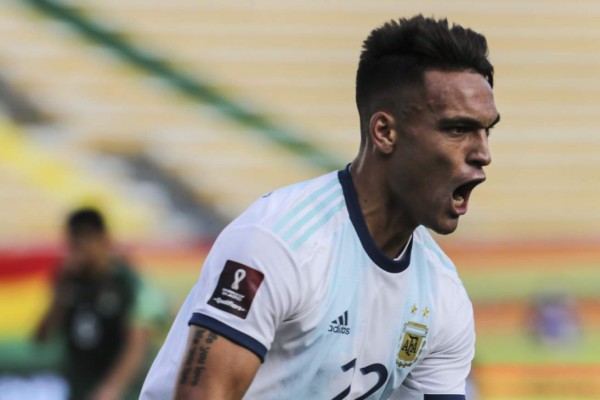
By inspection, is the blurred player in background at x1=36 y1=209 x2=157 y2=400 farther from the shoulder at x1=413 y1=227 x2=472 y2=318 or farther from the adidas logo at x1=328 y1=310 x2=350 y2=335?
the adidas logo at x1=328 y1=310 x2=350 y2=335

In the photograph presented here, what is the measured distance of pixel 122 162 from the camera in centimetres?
948

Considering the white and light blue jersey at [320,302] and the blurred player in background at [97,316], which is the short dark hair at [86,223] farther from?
the white and light blue jersey at [320,302]

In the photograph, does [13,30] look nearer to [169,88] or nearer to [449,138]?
[169,88]

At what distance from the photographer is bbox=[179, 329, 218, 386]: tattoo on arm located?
2.96m

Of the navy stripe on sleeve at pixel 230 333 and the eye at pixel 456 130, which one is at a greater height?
the eye at pixel 456 130

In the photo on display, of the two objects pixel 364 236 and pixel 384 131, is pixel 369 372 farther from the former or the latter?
pixel 384 131

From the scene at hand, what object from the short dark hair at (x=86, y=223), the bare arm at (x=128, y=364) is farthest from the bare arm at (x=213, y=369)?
the short dark hair at (x=86, y=223)

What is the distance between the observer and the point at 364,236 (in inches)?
133

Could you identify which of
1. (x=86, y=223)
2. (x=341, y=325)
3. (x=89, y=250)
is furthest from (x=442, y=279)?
(x=89, y=250)

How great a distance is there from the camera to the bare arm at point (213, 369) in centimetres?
294

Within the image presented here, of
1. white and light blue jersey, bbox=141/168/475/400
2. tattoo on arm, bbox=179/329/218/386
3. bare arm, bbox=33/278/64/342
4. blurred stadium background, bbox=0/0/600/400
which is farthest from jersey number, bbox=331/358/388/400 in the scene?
blurred stadium background, bbox=0/0/600/400

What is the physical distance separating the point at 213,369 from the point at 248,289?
0.21 meters

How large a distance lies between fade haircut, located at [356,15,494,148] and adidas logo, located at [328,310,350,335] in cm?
50

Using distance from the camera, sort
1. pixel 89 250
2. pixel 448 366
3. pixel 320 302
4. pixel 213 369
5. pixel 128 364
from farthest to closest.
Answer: pixel 89 250
pixel 128 364
pixel 448 366
pixel 320 302
pixel 213 369
